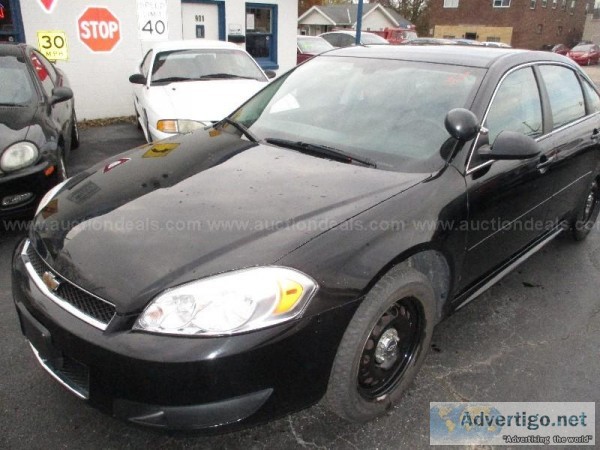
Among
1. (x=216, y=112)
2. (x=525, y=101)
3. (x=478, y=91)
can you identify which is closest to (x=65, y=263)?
(x=478, y=91)

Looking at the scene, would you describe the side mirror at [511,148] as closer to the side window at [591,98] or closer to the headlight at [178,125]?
the side window at [591,98]

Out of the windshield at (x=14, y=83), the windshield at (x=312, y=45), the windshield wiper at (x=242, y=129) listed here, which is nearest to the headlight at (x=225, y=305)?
the windshield wiper at (x=242, y=129)

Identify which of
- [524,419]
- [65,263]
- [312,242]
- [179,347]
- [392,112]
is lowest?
[524,419]

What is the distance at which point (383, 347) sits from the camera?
221 centimetres

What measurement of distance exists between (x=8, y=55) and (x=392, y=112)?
A: 4.39 meters

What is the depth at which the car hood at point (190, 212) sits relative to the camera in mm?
1802

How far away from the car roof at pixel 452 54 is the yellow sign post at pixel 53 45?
6764 mm

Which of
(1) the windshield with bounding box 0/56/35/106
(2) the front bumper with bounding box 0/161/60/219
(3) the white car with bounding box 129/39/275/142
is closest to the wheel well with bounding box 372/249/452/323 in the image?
(2) the front bumper with bounding box 0/161/60/219

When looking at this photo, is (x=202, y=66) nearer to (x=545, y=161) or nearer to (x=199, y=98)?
(x=199, y=98)

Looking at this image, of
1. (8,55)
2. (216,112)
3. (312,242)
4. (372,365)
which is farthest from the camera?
(216,112)

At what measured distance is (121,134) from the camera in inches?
324

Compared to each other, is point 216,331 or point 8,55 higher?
point 8,55

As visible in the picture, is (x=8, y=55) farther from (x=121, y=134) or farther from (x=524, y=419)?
(x=524, y=419)

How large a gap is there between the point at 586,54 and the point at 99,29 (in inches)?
1387
